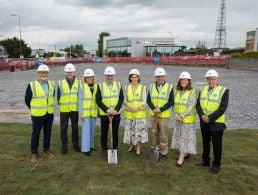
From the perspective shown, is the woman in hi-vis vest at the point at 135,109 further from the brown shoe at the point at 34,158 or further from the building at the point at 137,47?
the building at the point at 137,47

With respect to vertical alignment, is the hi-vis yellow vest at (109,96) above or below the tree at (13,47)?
below

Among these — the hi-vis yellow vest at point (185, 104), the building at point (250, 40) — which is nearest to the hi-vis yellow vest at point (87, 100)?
the hi-vis yellow vest at point (185, 104)

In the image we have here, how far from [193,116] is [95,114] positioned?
2023 millimetres

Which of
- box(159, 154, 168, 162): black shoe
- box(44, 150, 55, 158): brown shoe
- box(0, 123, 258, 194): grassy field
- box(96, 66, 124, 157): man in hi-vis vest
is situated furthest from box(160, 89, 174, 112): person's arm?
box(44, 150, 55, 158): brown shoe

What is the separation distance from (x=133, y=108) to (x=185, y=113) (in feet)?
3.52

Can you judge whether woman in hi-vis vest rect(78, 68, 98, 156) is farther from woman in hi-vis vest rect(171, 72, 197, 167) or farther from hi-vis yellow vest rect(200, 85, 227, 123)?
hi-vis yellow vest rect(200, 85, 227, 123)

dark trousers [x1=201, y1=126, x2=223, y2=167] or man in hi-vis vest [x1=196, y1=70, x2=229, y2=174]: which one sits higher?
man in hi-vis vest [x1=196, y1=70, x2=229, y2=174]

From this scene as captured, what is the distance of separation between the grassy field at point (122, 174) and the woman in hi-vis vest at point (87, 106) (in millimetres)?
341

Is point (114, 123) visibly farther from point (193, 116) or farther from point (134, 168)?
point (193, 116)

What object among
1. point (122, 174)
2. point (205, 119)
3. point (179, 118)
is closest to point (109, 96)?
point (179, 118)

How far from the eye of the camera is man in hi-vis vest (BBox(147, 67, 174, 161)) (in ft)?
18.8

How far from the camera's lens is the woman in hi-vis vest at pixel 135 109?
5980mm

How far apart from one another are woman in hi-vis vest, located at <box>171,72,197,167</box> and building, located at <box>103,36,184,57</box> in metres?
90.6

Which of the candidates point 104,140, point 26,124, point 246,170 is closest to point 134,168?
point 104,140
